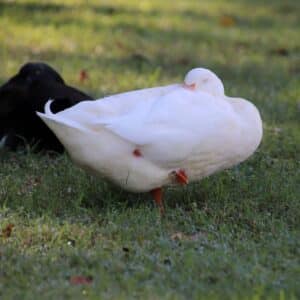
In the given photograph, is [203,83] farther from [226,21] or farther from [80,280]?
[226,21]

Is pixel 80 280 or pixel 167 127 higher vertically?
pixel 167 127

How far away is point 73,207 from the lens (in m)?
4.57

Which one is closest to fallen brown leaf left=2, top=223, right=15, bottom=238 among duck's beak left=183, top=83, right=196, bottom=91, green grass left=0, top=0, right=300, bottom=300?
green grass left=0, top=0, right=300, bottom=300

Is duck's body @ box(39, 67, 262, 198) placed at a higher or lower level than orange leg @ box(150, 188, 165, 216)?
higher

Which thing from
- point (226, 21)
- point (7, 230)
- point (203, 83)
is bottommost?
point (226, 21)

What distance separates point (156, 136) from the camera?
426 cm

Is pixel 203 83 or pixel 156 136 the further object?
pixel 203 83

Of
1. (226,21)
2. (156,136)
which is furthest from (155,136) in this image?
(226,21)

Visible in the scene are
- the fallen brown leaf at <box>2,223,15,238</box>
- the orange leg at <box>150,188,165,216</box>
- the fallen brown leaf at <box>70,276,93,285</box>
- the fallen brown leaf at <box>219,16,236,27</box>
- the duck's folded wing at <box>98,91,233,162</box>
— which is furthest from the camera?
the fallen brown leaf at <box>219,16,236,27</box>

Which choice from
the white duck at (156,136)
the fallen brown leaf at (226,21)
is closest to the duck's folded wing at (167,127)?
the white duck at (156,136)

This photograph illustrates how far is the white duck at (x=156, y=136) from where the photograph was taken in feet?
14.0

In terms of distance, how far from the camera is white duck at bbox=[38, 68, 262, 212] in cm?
427

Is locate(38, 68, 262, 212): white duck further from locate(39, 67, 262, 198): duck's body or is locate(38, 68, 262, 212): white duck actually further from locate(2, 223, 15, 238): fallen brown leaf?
Answer: locate(2, 223, 15, 238): fallen brown leaf

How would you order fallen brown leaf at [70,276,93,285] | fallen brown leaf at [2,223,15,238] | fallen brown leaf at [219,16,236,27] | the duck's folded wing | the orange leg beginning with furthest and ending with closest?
1. fallen brown leaf at [219,16,236,27]
2. the orange leg
3. the duck's folded wing
4. fallen brown leaf at [2,223,15,238]
5. fallen brown leaf at [70,276,93,285]
